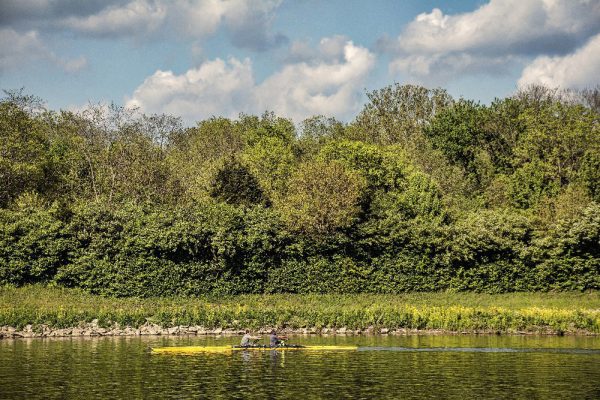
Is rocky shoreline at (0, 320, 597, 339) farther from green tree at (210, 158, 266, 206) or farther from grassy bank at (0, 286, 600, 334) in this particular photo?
green tree at (210, 158, 266, 206)

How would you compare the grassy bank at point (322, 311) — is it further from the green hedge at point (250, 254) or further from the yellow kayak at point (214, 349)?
the yellow kayak at point (214, 349)

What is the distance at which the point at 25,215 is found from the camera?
7756 cm

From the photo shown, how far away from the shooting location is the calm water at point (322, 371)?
38031 mm

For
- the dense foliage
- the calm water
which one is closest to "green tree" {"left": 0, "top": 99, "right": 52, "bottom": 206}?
the dense foliage

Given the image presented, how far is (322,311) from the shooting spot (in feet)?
224

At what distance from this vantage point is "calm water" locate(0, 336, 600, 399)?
38.0 m

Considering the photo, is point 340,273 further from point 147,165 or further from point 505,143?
point 505,143

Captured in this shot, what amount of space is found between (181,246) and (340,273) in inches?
549

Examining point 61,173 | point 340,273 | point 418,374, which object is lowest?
point 418,374

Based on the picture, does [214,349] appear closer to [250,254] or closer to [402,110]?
[250,254]

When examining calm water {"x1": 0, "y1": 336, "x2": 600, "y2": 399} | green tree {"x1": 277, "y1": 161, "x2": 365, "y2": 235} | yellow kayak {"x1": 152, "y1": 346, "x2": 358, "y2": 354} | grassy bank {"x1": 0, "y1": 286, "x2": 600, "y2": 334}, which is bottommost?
calm water {"x1": 0, "y1": 336, "x2": 600, "y2": 399}

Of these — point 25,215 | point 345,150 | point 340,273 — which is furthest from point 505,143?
point 25,215

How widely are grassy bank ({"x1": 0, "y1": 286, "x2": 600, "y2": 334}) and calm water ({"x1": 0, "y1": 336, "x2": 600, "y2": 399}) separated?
4444 millimetres

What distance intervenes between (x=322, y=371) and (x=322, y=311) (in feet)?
77.1
